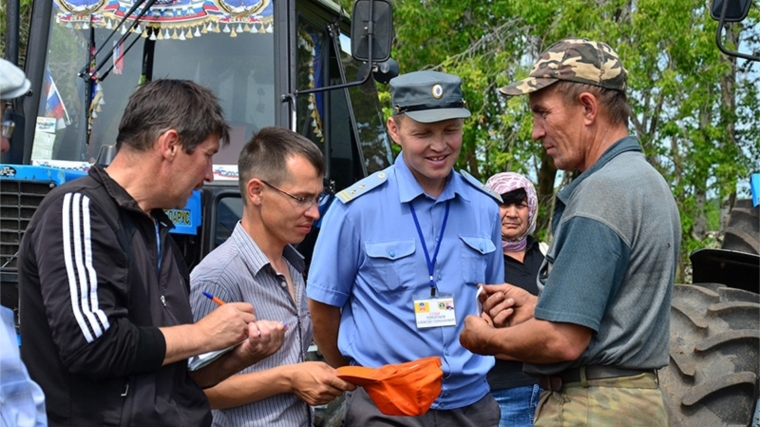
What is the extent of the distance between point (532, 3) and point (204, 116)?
31.5ft

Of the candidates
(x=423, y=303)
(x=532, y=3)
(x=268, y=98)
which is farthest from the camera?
(x=532, y=3)

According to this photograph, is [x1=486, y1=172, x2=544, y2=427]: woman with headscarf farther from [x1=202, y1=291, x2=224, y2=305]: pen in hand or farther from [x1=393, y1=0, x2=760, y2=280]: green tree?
[x1=393, y1=0, x2=760, y2=280]: green tree

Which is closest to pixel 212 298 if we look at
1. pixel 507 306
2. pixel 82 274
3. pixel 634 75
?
pixel 82 274

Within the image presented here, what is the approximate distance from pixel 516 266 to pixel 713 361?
3.31 feet

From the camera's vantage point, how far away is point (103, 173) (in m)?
2.70

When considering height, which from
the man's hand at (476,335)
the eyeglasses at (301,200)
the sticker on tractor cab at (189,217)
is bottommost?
the man's hand at (476,335)

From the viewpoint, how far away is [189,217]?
4848 millimetres

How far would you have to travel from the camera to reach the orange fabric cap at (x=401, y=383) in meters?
3.20

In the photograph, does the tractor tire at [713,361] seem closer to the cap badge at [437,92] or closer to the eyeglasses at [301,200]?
the cap badge at [437,92]

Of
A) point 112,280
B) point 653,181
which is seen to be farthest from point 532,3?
point 112,280

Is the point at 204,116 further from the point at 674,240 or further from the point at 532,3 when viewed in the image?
the point at 532,3

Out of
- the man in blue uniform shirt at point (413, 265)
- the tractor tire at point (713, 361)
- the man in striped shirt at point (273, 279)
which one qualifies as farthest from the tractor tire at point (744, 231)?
the man in striped shirt at point (273, 279)

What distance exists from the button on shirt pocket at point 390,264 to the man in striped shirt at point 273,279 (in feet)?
0.85

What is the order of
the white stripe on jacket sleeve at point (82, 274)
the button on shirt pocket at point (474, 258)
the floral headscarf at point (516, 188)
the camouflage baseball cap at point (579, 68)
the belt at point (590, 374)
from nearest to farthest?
the white stripe on jacket sleeve at point (82, 274) → the belt at point (590, 374) → the camouflage baseball cap at point (579, 68) → the button on shirt pocket at point (474, 258) → the floral headscarf at point (516, 188)
